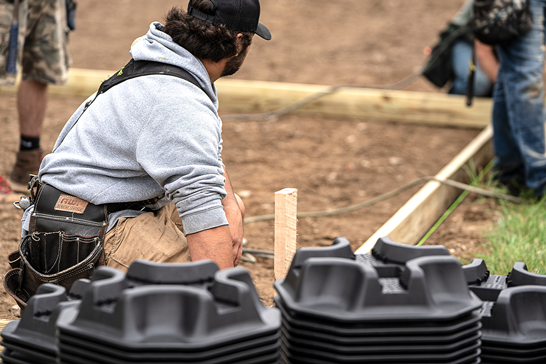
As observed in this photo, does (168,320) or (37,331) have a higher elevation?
(168,320)

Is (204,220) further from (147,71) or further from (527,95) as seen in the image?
(527,95)

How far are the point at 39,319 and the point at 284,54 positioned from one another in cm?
729

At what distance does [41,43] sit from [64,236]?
2.16 metres

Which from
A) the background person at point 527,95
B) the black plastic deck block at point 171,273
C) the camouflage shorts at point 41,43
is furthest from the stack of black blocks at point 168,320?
the background person at point 527,95

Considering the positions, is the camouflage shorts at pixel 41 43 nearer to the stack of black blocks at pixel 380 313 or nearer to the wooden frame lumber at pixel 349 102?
the wooden frame lumber at pixel 349 102

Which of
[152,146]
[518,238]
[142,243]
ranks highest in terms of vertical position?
[152,146]

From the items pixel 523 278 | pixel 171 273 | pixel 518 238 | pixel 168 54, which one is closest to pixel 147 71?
pixel 168 54

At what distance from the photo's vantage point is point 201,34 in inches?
81.6

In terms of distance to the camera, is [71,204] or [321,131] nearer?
[71,204]

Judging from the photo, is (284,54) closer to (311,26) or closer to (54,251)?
(311,26)

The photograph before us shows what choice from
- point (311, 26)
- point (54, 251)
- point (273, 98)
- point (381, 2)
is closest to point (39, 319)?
point (54, 251)

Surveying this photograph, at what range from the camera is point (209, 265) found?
1.43 meters

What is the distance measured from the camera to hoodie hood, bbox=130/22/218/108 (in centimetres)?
205

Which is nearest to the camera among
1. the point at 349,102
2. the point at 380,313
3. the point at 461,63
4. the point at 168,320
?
the point at 168,320
